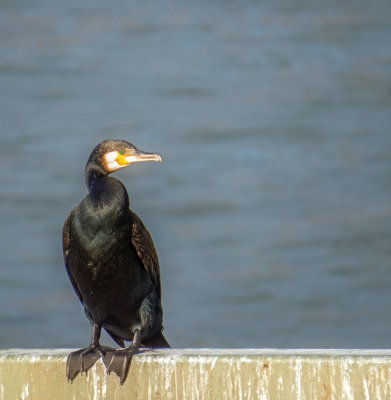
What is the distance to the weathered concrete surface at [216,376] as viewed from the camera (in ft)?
10.1

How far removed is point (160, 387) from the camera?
3.25m

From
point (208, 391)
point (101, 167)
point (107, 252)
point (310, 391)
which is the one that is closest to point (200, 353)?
point (208, 391)

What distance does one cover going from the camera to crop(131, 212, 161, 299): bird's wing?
4.28 metres

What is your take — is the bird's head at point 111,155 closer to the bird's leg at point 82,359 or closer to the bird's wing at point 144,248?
the bird's wing at point 144,248

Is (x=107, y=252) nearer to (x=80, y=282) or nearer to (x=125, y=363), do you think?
(x=80, y=282)

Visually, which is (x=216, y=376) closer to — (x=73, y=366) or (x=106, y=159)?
(x=73, y=366)

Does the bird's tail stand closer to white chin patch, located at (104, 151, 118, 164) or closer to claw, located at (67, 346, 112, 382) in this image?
claw, located at (67, 346, 112, 382)

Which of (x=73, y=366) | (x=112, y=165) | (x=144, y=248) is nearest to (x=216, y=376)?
(x=73, y=366)

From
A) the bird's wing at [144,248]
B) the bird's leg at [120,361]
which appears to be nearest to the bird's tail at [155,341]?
the bird's wing at [144,248]

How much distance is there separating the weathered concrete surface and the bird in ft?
1.85

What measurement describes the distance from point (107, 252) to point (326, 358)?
1317 millimetres

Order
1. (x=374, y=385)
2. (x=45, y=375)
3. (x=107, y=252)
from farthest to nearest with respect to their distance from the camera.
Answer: (x=107, y=252) → (x=45, y=375) → (x=374, y=385)

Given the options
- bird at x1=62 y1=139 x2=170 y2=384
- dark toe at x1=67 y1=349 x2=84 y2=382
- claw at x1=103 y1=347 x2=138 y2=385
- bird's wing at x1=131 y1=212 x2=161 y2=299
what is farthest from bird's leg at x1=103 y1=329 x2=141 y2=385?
bird's wing at x1=131 y1=212 x2=161 y2=299

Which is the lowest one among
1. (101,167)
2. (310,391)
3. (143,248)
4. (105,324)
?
(310,391)
